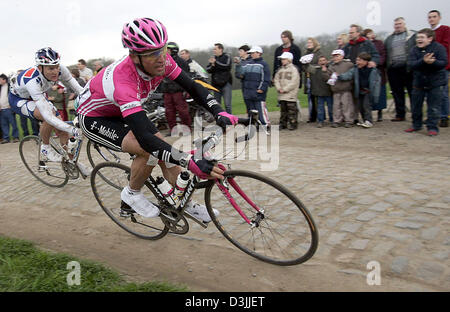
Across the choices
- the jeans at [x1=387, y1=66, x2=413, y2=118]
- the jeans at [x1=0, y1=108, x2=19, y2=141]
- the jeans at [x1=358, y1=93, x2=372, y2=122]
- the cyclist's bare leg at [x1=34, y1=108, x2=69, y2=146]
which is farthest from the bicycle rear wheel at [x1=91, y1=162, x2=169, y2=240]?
the jeans at [x1=0, y1=108, x2=19, y2=141]

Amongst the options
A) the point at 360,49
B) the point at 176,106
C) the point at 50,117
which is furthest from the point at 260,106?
the point at 50,117

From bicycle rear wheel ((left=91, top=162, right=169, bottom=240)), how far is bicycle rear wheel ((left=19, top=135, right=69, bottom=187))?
1886 millimetres

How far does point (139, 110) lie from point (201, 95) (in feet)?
2.95

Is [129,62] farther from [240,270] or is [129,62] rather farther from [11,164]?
[11,164]

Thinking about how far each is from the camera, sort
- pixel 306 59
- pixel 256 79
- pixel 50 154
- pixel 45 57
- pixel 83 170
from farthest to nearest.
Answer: pixel 306 59, pixel 256 79, pixel 50 154, pixel 83 170, pixel 45 57

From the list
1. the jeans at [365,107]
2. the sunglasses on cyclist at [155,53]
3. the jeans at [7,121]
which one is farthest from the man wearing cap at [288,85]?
the jeans at [7,121]

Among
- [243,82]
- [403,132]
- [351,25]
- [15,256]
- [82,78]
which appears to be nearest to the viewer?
[15,256]

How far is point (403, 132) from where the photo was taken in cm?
865

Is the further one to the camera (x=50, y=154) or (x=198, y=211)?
(x=50, y=154)

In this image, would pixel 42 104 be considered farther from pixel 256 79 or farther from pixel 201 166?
pixel 256 79

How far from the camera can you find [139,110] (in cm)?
330

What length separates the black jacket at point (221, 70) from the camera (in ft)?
37.0

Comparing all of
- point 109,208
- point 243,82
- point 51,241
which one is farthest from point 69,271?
point 243,82

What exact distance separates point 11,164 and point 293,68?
768cm
